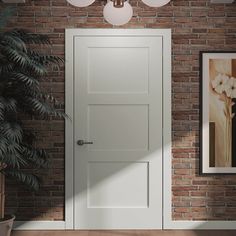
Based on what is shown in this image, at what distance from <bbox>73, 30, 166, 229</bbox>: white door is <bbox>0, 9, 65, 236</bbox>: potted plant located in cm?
52

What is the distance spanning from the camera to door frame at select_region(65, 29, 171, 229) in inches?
210

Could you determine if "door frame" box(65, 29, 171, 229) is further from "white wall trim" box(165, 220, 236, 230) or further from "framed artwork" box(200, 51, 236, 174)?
"framed artwork" box(200, 51, 236, 174)

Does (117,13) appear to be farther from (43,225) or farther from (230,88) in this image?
(43,225)

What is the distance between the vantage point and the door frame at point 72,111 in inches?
210

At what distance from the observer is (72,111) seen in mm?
5340

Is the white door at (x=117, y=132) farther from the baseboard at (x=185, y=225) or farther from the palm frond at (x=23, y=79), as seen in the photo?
the palm frond at (x=23, y=79)

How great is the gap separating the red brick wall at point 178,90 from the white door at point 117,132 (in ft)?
0.56

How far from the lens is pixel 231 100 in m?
5.34

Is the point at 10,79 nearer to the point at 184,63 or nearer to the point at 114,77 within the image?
the point at 114,77

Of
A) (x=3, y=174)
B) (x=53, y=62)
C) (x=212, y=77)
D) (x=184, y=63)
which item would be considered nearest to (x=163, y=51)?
(x=184, y=63)

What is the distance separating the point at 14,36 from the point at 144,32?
1434 millimetres

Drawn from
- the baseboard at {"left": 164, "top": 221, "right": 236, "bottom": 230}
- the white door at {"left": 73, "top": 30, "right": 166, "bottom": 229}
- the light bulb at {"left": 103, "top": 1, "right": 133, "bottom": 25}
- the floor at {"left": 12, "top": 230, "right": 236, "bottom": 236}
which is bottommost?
the floor at {"left": 12, "top": 230, "right": 236, "bottom": 236}

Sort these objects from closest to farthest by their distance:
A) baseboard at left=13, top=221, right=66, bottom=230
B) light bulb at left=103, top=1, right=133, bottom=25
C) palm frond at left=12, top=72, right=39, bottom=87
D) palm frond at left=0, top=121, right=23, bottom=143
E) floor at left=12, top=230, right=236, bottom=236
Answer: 1. light bulb at left=103, top=1, right=133, bottom=25
2. palm frond at left=0, top=121, right=23, bottom=143
3. palm frond at left=12, top=72, right=39, bottom=87
4. floor at left=12, top=230, right=236, bottom=236
5. baseboard at left=13, top=221, right=66, bottom=230

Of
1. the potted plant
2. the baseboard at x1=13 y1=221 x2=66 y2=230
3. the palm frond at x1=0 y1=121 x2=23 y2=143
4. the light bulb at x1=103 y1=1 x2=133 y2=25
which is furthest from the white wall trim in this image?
the light bulb at x1=103 y1=1 x2=133 y2=25
